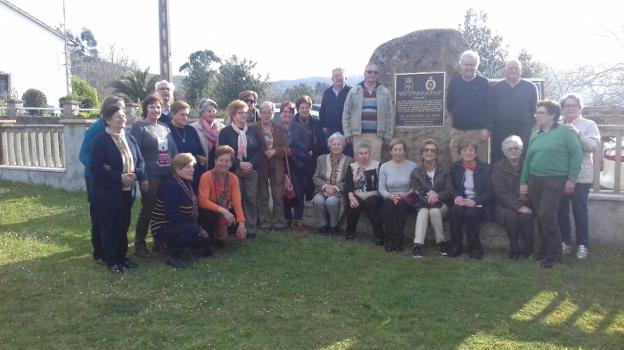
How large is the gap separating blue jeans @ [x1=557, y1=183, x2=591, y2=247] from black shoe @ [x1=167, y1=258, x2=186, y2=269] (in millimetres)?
4035

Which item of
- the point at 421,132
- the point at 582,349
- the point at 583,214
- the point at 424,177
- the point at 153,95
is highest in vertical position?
the point at 153,95

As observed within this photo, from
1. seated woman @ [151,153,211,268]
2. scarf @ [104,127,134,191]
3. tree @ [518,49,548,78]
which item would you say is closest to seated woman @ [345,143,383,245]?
seated woman @ [151,153,211,268]

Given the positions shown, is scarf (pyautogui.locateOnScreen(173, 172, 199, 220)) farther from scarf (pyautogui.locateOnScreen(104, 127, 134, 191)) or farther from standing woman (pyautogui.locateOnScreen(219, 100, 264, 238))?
standing woman (pyautogui.locateOnScreen(219, 100, 264, 238))

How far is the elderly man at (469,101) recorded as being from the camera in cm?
650

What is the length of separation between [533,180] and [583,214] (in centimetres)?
75

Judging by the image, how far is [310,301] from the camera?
4734 millimetres

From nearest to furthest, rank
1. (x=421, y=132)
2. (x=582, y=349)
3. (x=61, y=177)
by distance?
(x=582, y=349) < (x=421, y=132) < (x=61, y=177)

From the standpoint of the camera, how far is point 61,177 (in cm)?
1144

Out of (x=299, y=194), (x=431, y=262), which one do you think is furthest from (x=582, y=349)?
(x=299, y=194)

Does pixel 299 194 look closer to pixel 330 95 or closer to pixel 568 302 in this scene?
pixel 330 95

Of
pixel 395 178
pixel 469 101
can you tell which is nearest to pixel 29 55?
pixel 395 178

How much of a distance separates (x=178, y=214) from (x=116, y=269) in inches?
31.8

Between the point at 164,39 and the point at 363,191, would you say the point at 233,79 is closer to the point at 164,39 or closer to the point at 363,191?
the point at 164,39

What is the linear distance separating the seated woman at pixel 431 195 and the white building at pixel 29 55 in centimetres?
3596
